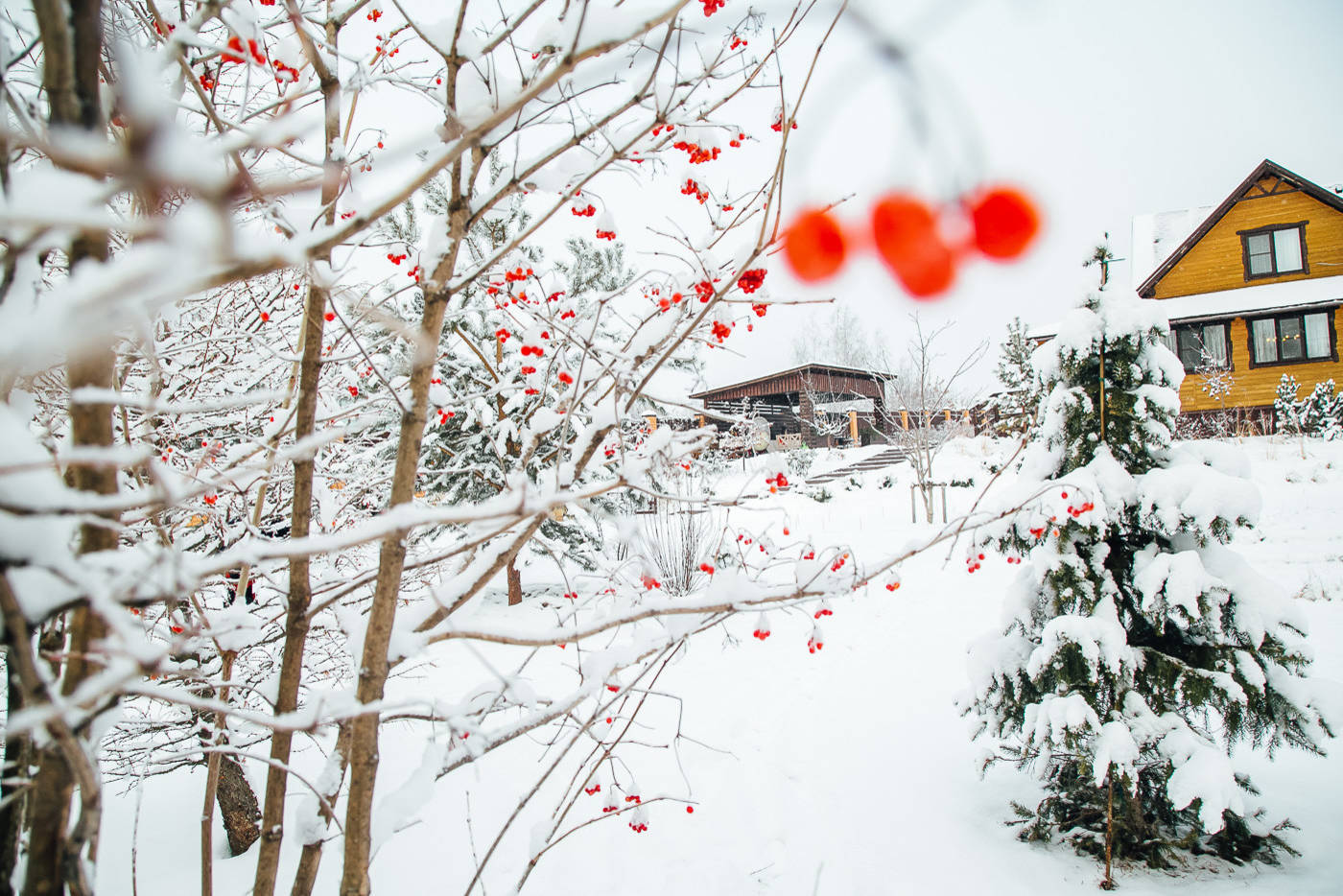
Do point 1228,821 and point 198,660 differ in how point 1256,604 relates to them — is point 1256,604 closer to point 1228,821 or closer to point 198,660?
point 1228,821

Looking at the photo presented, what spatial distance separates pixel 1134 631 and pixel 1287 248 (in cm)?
1775

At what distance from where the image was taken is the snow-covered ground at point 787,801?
289 cm

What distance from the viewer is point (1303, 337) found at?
1470 centimetres

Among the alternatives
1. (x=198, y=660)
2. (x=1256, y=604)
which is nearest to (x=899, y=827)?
(x=1256, y=604)

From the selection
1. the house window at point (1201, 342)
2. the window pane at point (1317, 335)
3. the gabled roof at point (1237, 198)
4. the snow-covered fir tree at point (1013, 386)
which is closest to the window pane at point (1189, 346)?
the house window at point (1201, 342)

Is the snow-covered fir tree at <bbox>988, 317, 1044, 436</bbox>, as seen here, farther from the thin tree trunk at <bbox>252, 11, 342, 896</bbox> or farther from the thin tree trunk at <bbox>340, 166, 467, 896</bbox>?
the thin tree trunk at <bbox>252, 11, 342, 896</bbox>

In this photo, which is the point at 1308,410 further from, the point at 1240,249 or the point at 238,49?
the point at 238,49

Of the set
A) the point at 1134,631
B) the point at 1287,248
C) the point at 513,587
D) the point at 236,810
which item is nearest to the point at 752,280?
the point at 1134,631

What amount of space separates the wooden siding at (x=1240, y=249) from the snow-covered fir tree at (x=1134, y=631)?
626 inches

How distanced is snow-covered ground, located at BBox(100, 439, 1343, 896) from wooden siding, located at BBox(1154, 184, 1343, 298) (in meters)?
12.3

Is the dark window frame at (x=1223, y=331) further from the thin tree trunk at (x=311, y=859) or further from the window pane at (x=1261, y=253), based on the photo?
the thin tree trunk at (x=311, y=859)

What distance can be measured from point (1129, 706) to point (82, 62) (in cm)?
372

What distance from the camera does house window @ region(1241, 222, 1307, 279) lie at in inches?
564

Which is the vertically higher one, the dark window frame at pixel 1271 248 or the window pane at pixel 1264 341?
the dark window frame at pixel 1271 248
